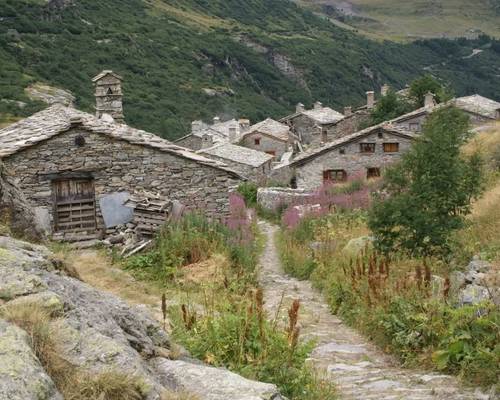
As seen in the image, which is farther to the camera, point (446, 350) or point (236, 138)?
point (236, 138)

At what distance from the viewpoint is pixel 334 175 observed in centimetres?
3791

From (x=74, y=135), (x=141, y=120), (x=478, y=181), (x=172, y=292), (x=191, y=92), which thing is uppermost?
(x=191, y=92)

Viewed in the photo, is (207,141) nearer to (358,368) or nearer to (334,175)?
(334,175)

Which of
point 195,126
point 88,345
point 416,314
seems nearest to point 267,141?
point 195,126

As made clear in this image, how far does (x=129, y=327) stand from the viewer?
16.1 feet

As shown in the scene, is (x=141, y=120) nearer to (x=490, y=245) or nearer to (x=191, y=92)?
(x=191, y=92)

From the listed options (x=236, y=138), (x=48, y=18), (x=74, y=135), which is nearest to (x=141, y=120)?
(x=236, y=138)

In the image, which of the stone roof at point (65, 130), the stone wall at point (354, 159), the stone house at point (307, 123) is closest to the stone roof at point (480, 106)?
the stone wall at point (354, 159)

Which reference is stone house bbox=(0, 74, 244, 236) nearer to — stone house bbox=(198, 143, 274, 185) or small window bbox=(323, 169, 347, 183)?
small window bbox=(323, 169, 347, 183)

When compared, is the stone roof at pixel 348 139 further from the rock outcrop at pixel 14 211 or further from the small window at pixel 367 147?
the rock outcrop at pixel 14 211

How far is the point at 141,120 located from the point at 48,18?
119ft

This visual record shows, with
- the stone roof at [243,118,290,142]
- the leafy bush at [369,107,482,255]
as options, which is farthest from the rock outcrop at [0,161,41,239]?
the stone roof at [243,118,290,142]

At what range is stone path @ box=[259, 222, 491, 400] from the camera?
5.89 m

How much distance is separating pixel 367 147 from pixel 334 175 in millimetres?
2441
